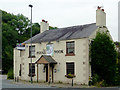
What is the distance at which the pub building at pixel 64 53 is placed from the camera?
76.0ft

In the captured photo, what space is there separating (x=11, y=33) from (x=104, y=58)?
3580cm

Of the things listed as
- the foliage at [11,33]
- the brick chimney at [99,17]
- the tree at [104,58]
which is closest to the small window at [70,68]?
the tree at [104,58]

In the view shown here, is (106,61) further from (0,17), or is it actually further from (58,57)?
(0,17)

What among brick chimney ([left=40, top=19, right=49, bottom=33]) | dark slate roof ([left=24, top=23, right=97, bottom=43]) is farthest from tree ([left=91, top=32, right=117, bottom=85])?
brick chimney ([left=40, top=19, right=49, bottom=33])

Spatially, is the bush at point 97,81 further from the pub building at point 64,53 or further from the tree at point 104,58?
the pub building at point 64,53

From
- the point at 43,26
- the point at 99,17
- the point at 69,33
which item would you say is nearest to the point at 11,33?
the point at 43,26

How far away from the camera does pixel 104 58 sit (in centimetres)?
2211

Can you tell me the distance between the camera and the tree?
22109 millimetres

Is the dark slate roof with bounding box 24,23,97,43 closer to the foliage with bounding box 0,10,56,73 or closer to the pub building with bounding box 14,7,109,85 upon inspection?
the pub building with bounding box 14,7,109,85

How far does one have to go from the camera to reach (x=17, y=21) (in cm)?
5784

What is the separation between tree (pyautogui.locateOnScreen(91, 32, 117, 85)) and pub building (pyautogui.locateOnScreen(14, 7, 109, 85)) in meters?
0.83

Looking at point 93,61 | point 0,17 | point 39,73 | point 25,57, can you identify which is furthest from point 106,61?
point 0,17

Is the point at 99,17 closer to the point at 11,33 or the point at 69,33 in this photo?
the point at 69,33

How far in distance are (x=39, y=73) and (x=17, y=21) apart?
33.5 meters
